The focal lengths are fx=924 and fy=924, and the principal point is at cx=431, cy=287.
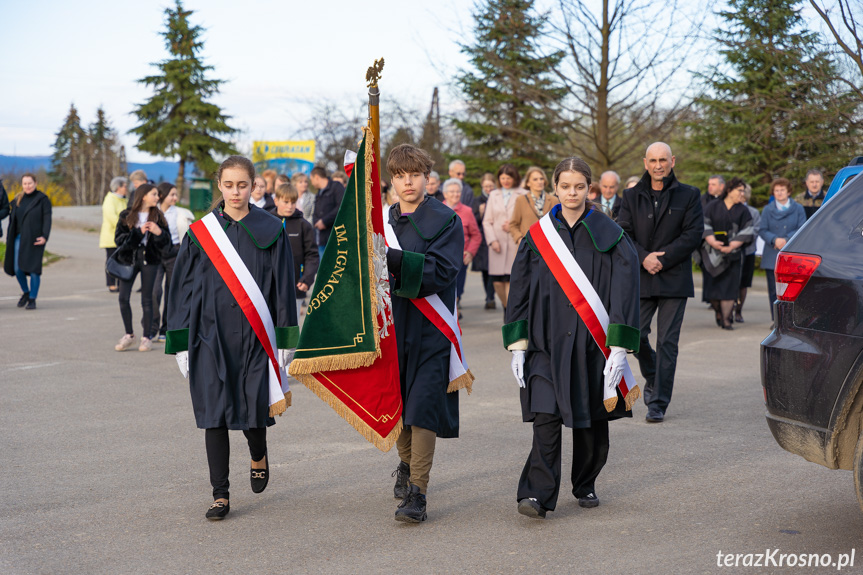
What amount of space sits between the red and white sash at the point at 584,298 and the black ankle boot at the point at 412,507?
109 centimetres

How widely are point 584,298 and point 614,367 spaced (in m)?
0.39

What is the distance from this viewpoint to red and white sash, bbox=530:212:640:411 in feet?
15.9

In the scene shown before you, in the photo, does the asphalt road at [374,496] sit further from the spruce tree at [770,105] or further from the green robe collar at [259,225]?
the spruce tree at [770,105]

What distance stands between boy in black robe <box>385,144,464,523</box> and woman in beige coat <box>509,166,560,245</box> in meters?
6.65

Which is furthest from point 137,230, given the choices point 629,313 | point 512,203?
point 629,313

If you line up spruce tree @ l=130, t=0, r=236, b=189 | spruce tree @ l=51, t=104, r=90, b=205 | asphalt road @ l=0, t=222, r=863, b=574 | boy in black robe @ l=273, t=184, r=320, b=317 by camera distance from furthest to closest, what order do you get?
spruce tree @ l=51, t=104, r=90, b=205 → spruce tree @ l=130, t=0, r=236, b=189 → boy in black robe @ l=273, t=184, r=320, b=317 → asphalt road @ l=0, t=222, r=863, b=574

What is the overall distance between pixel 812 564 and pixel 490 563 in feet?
4.72

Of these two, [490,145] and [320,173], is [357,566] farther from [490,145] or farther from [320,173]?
[490,145]

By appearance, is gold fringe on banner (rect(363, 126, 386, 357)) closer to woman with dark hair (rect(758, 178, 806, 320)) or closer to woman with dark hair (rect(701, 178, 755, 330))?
woman with dark hair (rect(701, 178, 755, 330))

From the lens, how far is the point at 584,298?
4867 millimetres

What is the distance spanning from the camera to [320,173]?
45.7 feet

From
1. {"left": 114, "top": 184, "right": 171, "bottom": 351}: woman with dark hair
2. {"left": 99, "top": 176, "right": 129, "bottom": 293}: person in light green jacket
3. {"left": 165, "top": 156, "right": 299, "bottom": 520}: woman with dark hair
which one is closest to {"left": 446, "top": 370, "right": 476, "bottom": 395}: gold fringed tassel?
{"left": 165, "top": 156, "right": 299, "bottom": 520}: woman with dark hair

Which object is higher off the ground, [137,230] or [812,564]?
[137,230]
